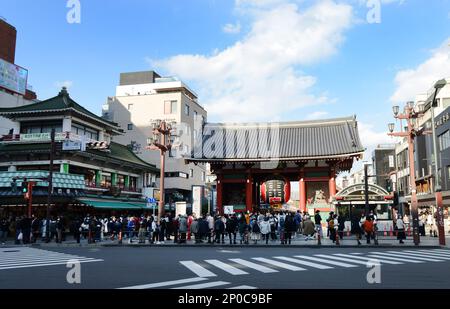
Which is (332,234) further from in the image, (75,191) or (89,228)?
(75,191)

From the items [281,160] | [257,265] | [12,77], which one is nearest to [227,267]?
[257,265]

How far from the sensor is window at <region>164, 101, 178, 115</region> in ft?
199

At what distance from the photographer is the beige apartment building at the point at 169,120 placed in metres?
59.2

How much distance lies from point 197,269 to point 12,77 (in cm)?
4897

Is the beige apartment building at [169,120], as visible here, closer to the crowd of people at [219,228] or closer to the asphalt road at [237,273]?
the crowd of people at [219,228]

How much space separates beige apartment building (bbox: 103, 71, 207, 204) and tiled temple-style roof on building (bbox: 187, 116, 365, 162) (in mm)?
19924

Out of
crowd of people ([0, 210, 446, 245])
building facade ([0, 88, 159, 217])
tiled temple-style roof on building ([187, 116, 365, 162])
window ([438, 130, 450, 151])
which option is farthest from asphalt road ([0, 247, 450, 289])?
window ([438, 130, 450, 151])

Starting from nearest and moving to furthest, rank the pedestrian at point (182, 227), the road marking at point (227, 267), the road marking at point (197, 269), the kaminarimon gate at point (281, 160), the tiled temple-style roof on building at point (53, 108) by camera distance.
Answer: the road marking at point (197, 269) → the road marking at point (227, 267) → the pedestrian at point (182, 227) → the kaminarimon gate at point (281, 160) → the tiled temple-style roof on building at point (53, 108)

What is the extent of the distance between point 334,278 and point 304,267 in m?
2.32

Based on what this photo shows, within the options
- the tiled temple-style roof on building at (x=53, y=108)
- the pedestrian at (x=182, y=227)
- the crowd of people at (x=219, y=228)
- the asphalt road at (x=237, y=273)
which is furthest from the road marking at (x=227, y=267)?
the tiled temple-style roof on building at (x=53, y=108)

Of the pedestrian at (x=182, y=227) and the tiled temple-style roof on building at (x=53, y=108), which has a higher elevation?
the tiled temple-style roof on building at (x=53, y=108)

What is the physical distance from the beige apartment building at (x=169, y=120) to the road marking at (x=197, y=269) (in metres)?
42.7

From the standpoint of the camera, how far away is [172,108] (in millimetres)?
60656
